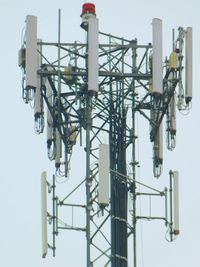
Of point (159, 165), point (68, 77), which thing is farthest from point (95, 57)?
point (159, 165)

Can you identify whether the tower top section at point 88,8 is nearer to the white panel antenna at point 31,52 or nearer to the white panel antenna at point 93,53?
the white panel antenna at point 93,53

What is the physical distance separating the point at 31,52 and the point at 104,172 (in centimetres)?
419

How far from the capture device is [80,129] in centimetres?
5003

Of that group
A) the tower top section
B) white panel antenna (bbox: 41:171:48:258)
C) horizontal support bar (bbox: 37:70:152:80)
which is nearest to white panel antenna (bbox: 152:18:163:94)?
horizontal support bar (bbox: 37:70:152:80)

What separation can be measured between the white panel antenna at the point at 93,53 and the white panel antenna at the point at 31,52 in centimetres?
158

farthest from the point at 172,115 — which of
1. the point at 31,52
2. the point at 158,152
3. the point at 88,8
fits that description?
the point at 31,52

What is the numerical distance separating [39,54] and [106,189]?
4.85 meters

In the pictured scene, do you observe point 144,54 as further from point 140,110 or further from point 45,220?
point 45,220

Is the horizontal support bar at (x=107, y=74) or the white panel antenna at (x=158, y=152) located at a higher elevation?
the horizontal support bar at (x=107, y=74)

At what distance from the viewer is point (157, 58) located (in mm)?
50062

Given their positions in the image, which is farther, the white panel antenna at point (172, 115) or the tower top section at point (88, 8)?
the white panel antenna at point (172, 115)

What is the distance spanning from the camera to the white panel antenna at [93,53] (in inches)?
1927

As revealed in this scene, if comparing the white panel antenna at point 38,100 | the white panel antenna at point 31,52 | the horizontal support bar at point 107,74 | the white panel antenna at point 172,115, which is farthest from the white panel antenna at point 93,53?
the white panel antenna at point 172,115

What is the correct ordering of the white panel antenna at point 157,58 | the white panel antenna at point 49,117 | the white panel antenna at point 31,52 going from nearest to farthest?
the white panel antenna at point 31,52 < the white panel antenna at point 157,58 < the white panel antenna at point 49,117
